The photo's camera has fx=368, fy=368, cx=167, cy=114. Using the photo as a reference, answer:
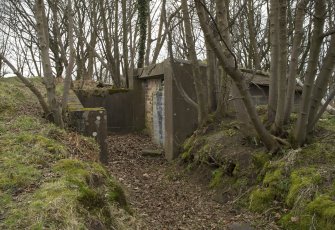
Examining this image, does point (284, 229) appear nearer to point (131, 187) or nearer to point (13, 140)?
point (131, 187)

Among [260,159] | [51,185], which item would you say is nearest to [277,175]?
[260,159]

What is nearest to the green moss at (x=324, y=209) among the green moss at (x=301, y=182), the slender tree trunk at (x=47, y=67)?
the green moss at (x=301, y=182)

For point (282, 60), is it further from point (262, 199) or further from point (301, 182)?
point (262, 199)

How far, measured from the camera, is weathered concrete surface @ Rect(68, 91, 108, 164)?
6.95 m

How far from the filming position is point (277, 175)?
491 cm

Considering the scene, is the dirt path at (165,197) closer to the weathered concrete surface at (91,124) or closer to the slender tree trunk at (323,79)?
the weathered concrete surface at (91,124)

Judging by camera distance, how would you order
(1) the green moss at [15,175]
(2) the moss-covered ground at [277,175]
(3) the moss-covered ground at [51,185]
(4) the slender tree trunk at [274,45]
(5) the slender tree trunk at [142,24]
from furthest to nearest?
(5) the slender tree trunk at [142,24], (4) the slender tree trunk at [274,45], (2) the moss-covered ground at [277,175], (1) the green moss at [15,175], (3) the moss-covered ground at [51,185]

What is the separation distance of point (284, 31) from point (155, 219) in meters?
3.27

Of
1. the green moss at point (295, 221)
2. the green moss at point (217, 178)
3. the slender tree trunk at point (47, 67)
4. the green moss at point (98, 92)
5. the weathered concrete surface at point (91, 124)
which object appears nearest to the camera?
the green moss at point (295, 221)

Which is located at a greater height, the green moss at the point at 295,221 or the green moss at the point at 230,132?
the green moss at the point at 230,132

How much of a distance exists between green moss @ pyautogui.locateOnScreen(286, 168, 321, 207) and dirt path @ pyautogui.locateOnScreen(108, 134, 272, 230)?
2.02 ft

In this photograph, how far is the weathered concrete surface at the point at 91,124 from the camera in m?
6.95

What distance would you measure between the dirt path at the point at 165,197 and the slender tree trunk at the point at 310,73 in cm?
149

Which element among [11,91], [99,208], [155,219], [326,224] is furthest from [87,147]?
[11,91]
